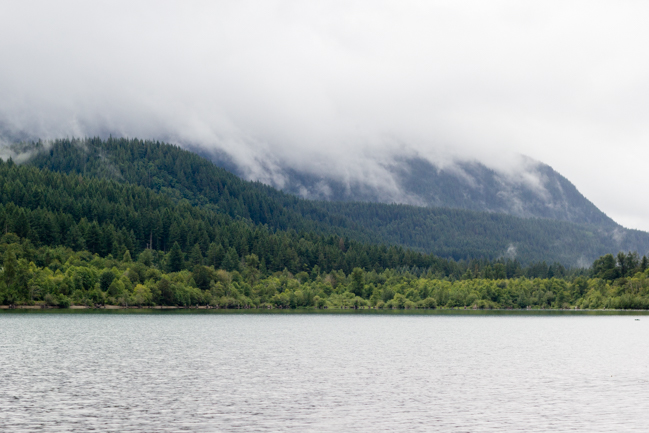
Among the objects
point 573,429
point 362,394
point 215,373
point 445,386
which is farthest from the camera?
point 215,373

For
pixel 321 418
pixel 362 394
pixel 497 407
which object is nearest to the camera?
pixel 321 418

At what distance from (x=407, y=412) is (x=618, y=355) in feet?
180

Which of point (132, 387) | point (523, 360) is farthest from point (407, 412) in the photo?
point (523, 360)

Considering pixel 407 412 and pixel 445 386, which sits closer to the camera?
pixel 407 412

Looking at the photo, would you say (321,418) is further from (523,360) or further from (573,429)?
(523,360)

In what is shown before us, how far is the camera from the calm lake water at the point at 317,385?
1866 inches

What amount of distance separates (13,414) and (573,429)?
3743 cm

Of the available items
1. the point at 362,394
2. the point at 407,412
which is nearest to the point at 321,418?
the point at 407,412

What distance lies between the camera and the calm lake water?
47406 mm

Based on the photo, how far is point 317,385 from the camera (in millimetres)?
63875

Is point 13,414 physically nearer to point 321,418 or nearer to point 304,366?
point 321,418

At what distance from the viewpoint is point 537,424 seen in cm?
4722

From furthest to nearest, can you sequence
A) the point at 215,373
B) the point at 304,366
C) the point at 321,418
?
the point at 304,366
the point at 215,373
the point at 321,418

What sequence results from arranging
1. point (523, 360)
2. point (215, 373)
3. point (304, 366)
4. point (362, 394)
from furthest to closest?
point (523, 360) < point (304, 366) < point (215, 373) < point (362, 394)
